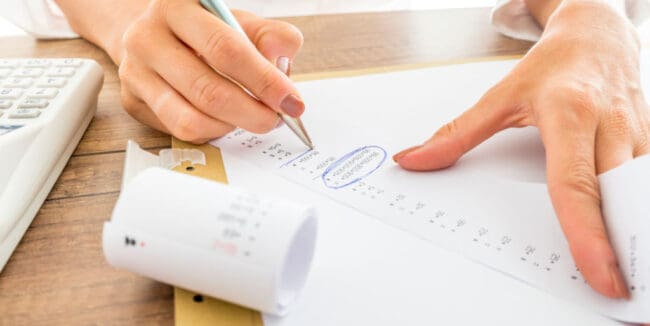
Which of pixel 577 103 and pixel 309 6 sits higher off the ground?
pixel 577 103

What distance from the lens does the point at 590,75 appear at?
20.0 inches

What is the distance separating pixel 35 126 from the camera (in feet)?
1.52

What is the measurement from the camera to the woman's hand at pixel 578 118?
1.25 feet

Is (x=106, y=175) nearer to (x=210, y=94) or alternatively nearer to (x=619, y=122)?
(x=210, y=94)

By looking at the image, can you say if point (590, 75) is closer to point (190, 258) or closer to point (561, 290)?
point (561, 290)

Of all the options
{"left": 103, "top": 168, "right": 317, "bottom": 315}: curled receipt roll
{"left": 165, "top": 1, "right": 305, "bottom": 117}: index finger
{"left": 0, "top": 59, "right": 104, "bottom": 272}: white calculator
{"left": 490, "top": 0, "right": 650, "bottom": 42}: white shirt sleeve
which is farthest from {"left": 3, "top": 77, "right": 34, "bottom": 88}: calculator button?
{"left": 490, "top": 0, "right": 650, "bottom": 42}: white shirt sleeve

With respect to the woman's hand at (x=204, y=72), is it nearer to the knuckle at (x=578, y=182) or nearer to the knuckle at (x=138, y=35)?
the knuckle at (x=138, y=35)

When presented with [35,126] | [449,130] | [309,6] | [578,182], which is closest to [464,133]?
[449,130]

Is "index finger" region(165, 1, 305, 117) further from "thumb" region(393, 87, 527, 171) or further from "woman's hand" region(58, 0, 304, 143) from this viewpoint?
"thumb" region(393, 87, 527, 171)

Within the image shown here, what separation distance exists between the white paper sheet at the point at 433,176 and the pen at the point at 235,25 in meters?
0.01

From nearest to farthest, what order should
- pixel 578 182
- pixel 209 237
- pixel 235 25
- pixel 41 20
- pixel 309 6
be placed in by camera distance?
pixel 209 237 < pixel 578 182 < pixel 235 25 < pixel 41 20 < pixel 309 6

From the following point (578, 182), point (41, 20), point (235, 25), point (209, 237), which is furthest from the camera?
point (41, 20)

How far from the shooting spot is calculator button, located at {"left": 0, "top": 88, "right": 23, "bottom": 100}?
1.66ft

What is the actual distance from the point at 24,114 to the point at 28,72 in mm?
88
